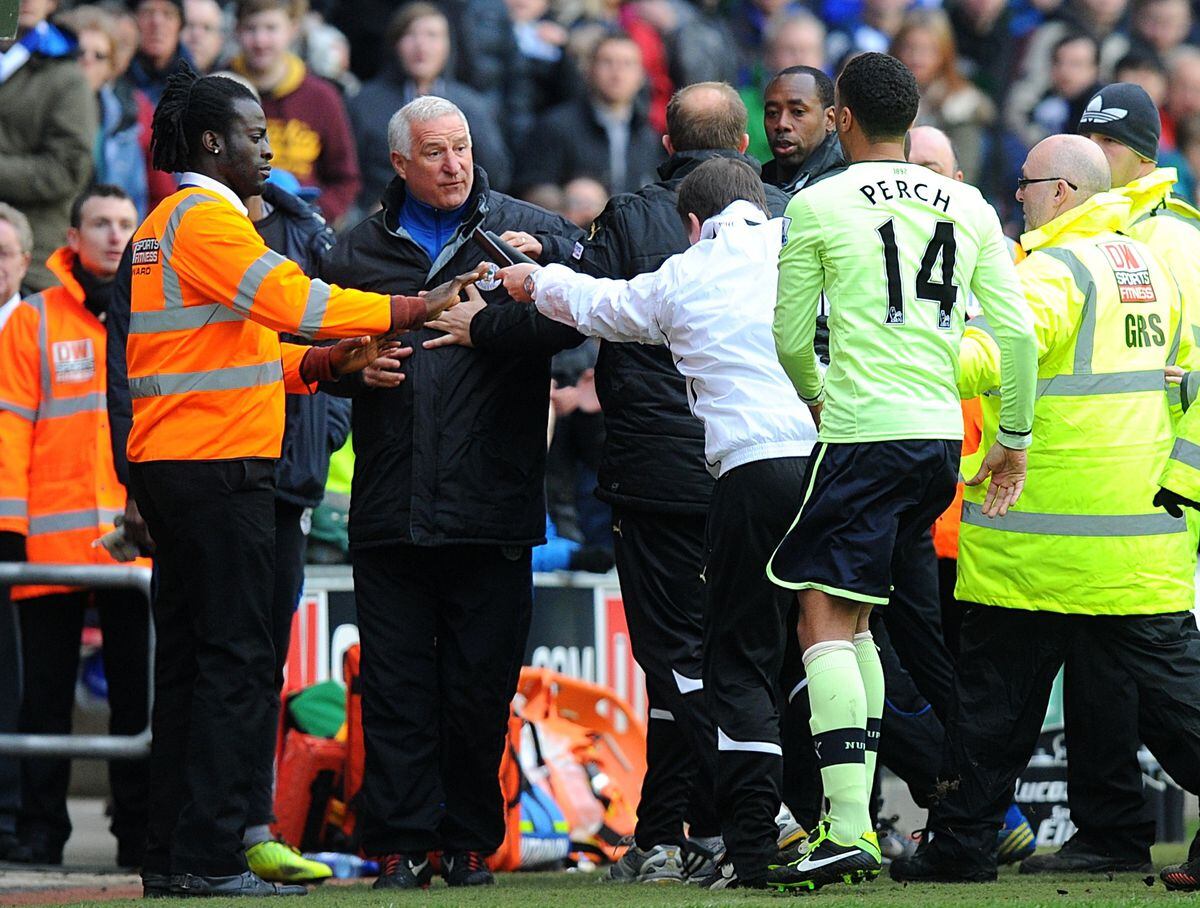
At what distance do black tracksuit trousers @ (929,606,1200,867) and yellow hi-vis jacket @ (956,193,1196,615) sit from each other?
9 centimetres

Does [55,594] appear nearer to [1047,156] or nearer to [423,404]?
[423,404]

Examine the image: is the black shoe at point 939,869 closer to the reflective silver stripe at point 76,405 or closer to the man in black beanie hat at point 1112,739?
the man in black beanie hat at point 1112,739

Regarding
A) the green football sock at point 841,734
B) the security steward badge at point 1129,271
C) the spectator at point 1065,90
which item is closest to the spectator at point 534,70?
the spectator at point 1065,90

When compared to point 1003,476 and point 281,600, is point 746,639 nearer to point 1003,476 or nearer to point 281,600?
point 1003,476

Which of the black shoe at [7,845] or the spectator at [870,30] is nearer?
the black shoe at [7,845]

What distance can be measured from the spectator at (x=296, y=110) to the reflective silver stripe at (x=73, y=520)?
11.0ft

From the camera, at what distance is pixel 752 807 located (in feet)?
20.3

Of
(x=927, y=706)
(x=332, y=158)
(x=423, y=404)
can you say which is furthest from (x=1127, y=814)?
(x=332, y=158)

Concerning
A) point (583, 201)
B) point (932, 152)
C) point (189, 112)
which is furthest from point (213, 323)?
point (583, 201)

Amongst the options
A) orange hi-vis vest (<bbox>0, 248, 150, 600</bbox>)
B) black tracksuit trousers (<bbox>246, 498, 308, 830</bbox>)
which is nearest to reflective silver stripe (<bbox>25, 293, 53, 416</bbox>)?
orange hi-vis vest (<bbox>0, 248, 150, 600</bbox>)

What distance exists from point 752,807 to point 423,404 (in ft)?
6.28

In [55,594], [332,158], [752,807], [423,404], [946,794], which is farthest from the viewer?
[332,158]

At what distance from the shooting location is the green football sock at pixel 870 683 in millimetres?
5992

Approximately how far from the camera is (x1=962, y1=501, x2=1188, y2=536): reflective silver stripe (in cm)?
666
